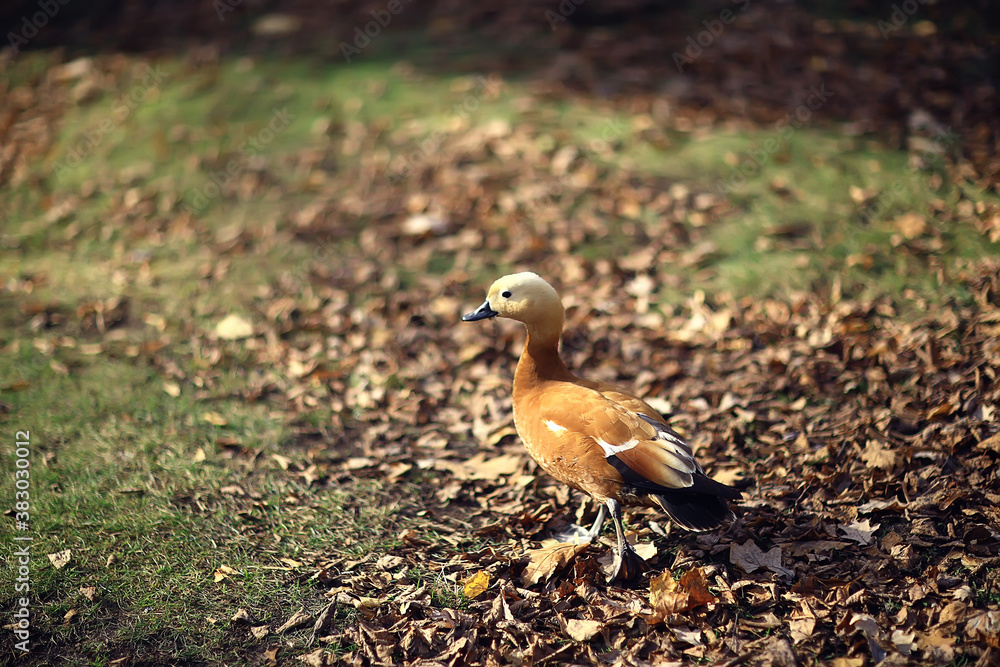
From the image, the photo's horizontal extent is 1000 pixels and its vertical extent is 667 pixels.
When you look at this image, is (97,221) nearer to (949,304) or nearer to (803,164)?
(803,164)

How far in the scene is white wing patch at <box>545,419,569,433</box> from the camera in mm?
3529

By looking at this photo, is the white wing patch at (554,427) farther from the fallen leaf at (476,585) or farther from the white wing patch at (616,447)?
the fallen leaf at (476,585)

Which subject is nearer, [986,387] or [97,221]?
[986,387]

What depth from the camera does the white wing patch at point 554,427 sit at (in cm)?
353

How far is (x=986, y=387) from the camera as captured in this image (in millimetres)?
4234

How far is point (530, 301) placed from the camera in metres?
3.76

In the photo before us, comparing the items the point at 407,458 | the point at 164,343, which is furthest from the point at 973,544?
the point at 164,343

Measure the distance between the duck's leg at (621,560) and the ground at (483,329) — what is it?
0.07 m

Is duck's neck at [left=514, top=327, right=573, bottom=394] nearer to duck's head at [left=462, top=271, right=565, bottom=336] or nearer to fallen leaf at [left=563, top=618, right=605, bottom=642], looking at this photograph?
duck's head at [left=462, top=271, right=565, bottom=336]

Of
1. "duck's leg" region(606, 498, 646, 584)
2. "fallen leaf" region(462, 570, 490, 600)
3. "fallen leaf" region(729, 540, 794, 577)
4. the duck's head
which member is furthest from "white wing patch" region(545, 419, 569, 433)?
"fallen leaf" region(729, 540, 794, 577)

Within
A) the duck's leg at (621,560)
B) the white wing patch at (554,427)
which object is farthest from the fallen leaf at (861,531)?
the white wing patch at (554,427)

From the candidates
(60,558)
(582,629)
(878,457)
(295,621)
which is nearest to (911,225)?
(878,457)

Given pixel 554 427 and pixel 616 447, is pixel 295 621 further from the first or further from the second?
pixel 616 447

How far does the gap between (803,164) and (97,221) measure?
6.83 metres
